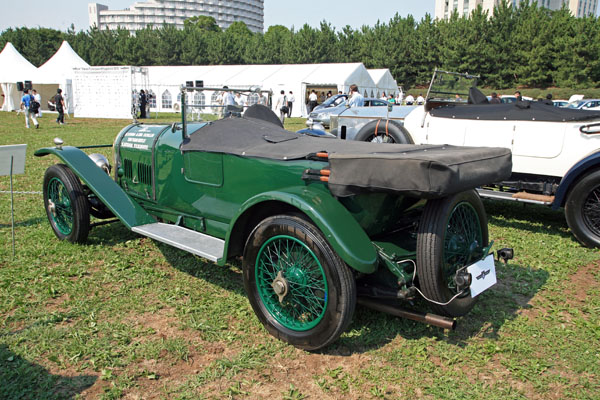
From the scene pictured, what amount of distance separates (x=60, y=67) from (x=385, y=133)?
987 inches

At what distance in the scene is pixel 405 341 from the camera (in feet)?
9.89

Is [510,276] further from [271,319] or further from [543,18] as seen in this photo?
[543,18]

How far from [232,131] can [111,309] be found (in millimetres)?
1689

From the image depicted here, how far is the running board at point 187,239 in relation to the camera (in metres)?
3.33

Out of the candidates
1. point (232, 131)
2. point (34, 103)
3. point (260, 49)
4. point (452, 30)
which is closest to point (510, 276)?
point (232, 131)

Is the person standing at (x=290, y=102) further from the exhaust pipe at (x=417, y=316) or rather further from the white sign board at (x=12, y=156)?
the exhaust pipe at (x=417, y=316)

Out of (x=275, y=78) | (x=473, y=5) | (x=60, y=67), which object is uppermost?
(x=473, y=5)

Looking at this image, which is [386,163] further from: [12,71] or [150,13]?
[150,13]

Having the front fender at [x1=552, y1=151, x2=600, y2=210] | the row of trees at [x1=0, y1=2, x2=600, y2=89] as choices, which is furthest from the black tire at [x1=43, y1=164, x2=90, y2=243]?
the row of trees at [x1=0, y1=2, x2=600, y2=89]

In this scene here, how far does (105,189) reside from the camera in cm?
433

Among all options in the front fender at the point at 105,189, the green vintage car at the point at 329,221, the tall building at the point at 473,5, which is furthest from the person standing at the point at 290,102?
the tall building at the point at 473,5

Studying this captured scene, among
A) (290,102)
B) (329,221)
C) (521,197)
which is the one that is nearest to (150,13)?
(290,102)

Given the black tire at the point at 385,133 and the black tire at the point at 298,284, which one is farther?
the black tire at the point at 385,133

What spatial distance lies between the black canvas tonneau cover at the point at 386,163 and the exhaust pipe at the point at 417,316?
0.73m
